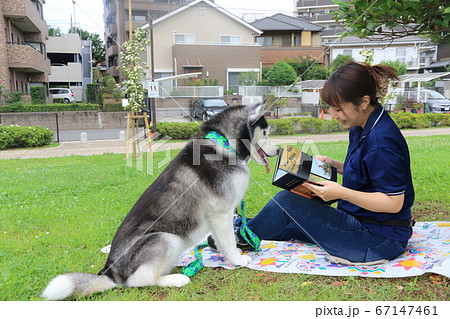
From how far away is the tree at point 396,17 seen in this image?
2.74 metres

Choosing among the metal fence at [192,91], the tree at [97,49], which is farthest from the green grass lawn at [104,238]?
the tree at [97,49]

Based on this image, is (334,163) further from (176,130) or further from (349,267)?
(176,130)

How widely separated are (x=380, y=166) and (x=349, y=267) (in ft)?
2.95

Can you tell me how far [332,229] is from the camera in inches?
109

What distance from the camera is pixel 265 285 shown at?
103 inches

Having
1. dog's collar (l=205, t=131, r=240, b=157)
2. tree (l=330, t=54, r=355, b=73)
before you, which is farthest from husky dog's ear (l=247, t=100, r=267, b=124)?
tree (l=330, t=54, r=355, b=73)

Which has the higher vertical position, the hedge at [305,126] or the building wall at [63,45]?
the building wall at [63,45]

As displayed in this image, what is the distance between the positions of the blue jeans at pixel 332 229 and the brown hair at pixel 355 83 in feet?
2.96

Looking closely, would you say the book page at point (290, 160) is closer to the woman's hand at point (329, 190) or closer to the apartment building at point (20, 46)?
the woman's hand at point (329, 190)

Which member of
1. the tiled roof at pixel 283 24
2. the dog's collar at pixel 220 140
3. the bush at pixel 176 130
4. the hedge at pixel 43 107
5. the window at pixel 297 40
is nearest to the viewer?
the dog's collar at pixel 220 140

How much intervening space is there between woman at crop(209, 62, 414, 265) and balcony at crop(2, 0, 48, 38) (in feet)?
76.9

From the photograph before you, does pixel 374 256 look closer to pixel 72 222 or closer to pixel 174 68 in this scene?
pixel 72 222

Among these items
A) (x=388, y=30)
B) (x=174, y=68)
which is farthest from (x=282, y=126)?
(x=388, y=30)

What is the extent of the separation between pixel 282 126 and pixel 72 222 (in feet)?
35.2
